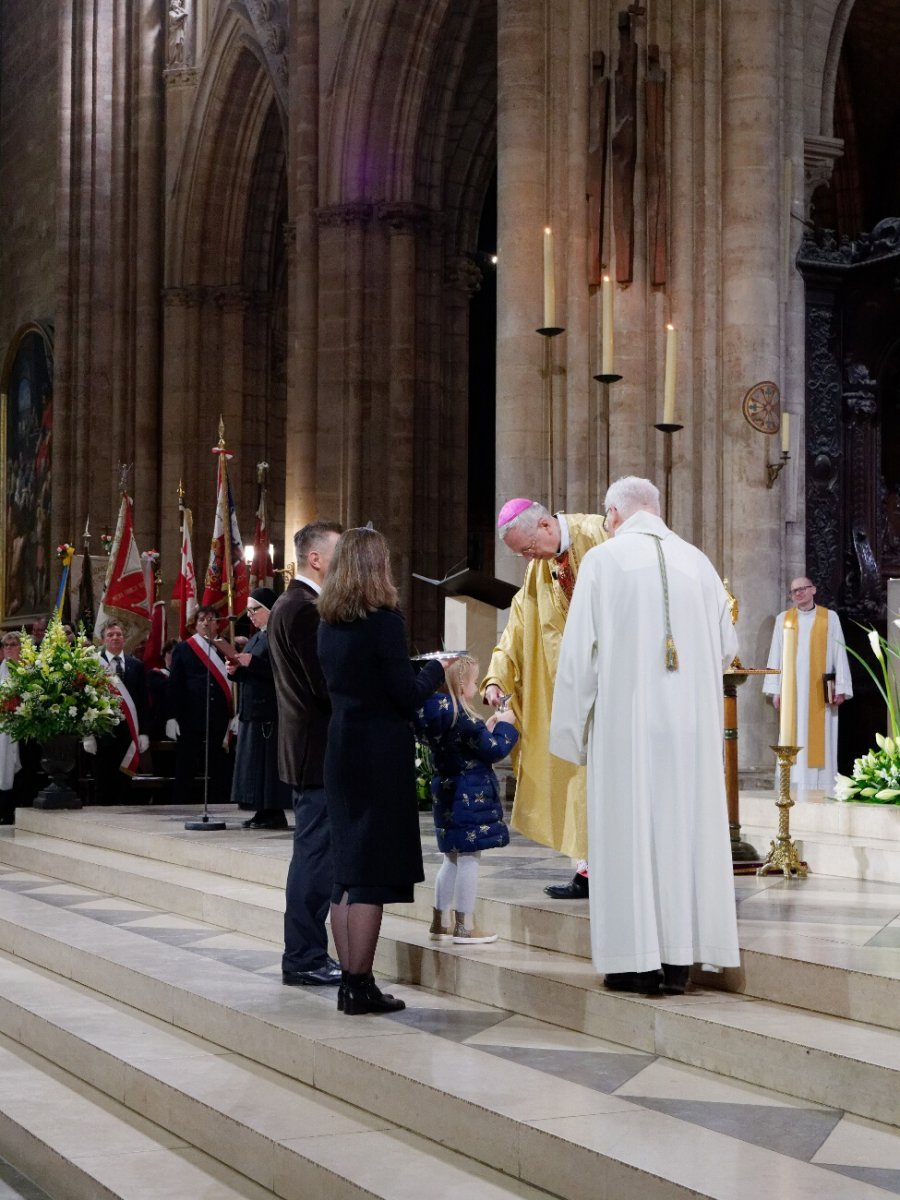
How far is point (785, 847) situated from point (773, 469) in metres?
4.43

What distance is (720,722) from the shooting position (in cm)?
513

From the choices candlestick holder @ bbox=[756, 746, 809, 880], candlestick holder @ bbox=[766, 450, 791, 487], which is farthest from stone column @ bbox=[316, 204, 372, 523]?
candlestick holder @ bbox=[756, 746, 809, 880]

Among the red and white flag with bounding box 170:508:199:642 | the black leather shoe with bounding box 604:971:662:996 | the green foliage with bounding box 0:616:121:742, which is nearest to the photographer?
the black leather shoe with bounding box 604:971:662:996

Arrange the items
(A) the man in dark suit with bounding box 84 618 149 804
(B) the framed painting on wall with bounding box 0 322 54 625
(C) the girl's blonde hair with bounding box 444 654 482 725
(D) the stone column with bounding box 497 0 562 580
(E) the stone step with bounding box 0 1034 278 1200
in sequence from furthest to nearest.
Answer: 1. (B) the framed painting on wall with bounding box 0 322 54 625
2. (A) the man in dark suit with bounding box 84 618 149 804
3. (D) the stone column with bounding box 497 0 562 580
4. (C) the girl's blonde hair with bounding box 444 654 482 725
5. (E) the stone step with bounding box 0 1034 278 1200

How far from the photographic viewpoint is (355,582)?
5168mm

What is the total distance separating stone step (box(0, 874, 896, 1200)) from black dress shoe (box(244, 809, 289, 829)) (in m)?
2.87

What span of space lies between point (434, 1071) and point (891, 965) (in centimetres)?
134

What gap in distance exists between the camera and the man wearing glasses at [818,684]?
10.8 meters

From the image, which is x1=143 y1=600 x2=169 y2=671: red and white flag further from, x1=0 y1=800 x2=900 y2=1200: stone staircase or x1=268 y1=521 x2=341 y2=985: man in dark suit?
x1=268 y1=521 x2=341 y2=985: man in dark suit

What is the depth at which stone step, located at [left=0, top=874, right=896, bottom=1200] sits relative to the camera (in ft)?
12.6

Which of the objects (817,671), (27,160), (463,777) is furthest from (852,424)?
(27,160)

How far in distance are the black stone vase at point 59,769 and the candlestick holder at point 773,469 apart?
192 inches

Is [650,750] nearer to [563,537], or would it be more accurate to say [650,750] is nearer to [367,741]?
[367,741]

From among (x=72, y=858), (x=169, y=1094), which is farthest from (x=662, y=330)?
(x=169, y=1094)
